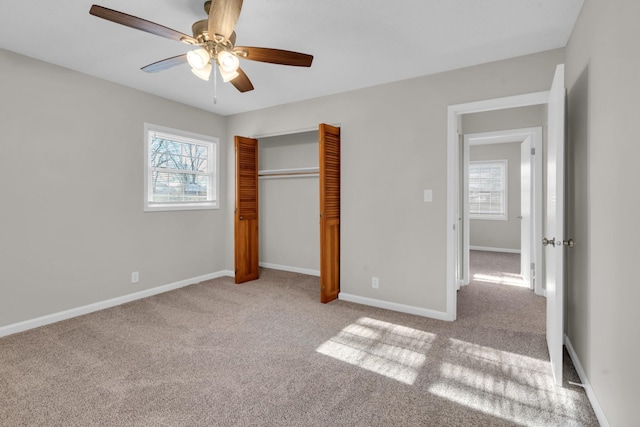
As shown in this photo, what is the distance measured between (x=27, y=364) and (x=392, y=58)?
3751 millimetres

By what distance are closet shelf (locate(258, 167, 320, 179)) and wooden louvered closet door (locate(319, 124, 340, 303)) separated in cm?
103

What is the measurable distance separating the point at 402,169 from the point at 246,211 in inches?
90.4

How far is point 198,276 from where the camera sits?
181 inches

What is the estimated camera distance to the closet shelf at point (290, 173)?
4.83m

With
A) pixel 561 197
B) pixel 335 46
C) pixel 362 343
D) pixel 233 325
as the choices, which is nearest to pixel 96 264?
pixel 233 325

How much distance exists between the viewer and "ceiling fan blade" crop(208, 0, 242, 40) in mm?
1700

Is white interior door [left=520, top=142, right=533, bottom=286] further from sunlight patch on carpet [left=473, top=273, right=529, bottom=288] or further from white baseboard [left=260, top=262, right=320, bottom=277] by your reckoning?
white baseboard [left=260, top=262, right=320, bottom=277]

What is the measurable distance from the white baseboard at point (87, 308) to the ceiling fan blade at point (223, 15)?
10.00 ft

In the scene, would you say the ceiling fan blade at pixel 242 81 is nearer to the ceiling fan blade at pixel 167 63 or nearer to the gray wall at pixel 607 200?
the ceiling fan blade at pixel 167 63

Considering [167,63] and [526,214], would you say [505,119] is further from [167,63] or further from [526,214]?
[167,63]

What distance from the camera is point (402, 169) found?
344cm

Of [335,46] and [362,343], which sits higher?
[335,46]

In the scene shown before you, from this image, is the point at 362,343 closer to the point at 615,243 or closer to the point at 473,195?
the point at 615,243

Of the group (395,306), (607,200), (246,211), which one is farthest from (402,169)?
(246,211)
